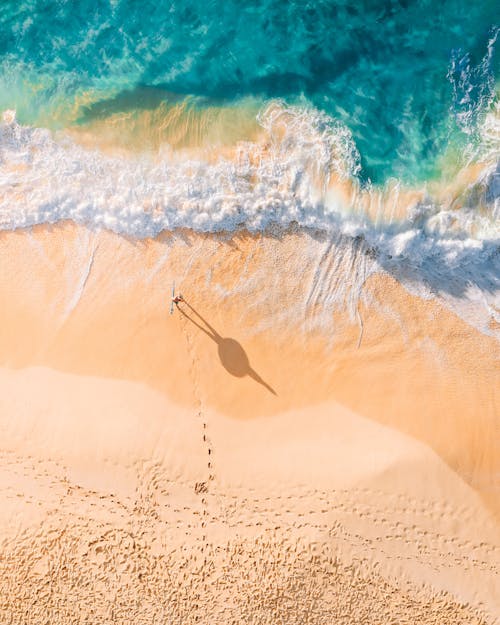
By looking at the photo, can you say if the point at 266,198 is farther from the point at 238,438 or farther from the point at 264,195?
the point at 238,438

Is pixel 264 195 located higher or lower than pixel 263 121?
lower

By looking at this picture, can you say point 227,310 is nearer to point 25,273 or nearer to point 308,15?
point 25,273

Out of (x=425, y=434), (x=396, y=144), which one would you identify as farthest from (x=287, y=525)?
(x=396, y=144)

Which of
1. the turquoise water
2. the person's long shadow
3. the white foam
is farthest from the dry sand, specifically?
the turquoise water

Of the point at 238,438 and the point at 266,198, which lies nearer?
the point at 238,438

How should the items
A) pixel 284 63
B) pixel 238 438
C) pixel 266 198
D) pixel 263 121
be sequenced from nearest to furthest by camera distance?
pixel 238 438
pixel 266 198
pixel 263 121
pixel 284 63

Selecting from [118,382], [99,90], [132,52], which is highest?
[132,52]

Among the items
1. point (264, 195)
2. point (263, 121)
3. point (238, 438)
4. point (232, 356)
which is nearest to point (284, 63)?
point (263, 121)
